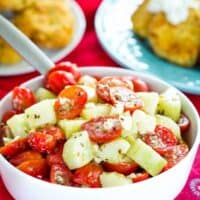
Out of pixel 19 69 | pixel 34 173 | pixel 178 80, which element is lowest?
pixel 178 80

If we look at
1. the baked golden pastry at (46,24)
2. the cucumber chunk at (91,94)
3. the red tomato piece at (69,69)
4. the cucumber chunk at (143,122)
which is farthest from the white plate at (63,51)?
the cucumber chunk at (143,122)

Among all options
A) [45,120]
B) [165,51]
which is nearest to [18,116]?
[45,120]

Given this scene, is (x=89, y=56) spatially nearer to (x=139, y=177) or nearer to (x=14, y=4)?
(x=14, y=4)

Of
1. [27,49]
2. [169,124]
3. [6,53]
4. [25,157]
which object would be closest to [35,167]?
[25,157]

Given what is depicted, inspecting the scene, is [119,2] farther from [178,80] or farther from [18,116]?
[18,116]

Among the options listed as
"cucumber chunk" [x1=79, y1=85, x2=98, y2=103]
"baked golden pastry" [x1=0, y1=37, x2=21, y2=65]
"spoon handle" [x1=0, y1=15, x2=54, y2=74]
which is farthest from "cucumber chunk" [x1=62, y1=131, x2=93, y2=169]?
"baked golden pastry" [x1=0, y1=37, x2=21, y2=65]

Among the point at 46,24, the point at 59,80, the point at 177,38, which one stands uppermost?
the point at 59,80

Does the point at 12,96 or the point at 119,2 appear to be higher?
the point at 12,96
